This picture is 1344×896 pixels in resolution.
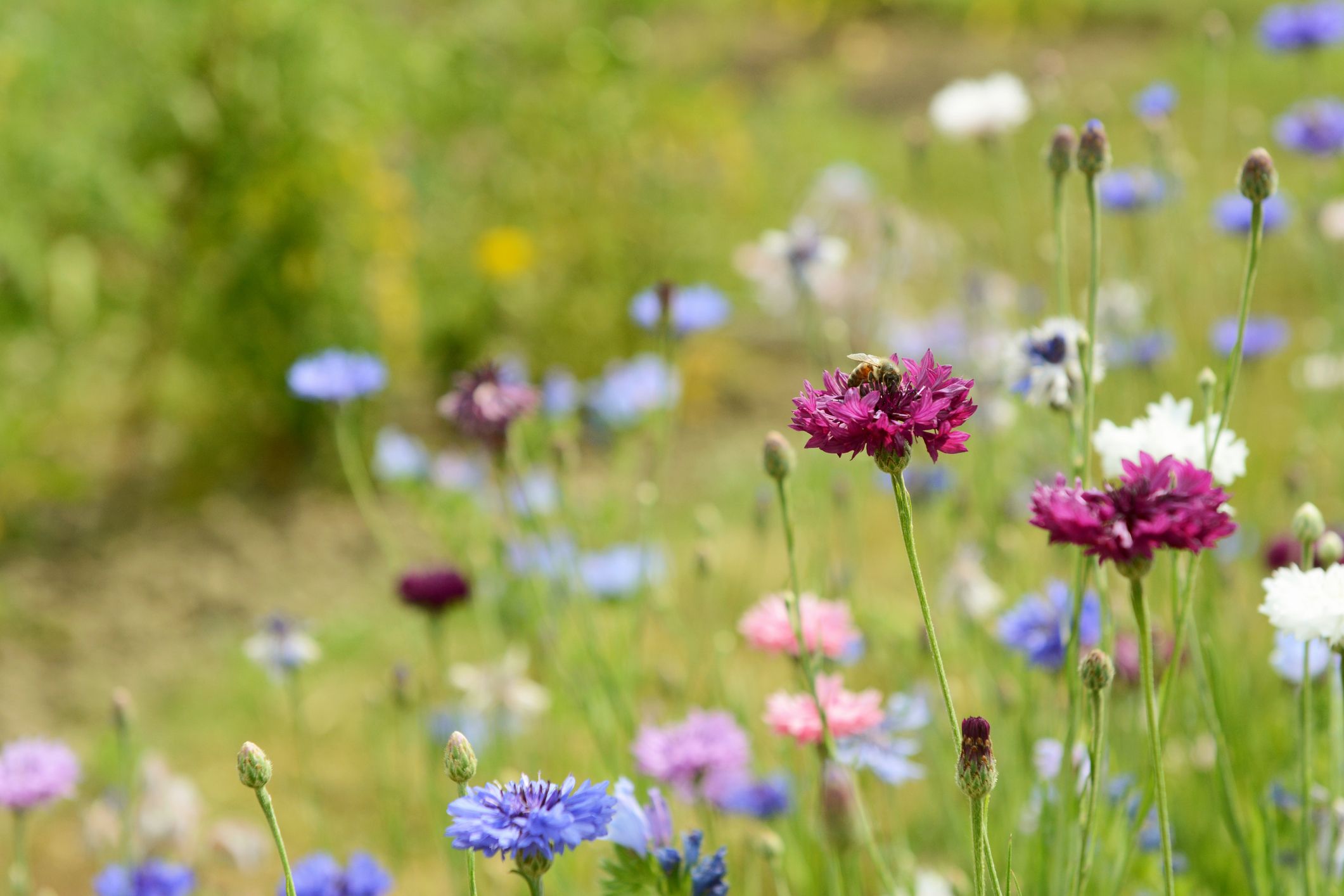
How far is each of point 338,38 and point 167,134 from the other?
54cm

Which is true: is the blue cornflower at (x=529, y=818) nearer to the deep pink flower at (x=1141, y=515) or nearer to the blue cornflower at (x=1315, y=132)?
the deep pink flower at (x=1141, y=515)

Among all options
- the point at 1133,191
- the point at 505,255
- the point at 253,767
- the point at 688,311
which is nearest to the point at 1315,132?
the point at 1133,191

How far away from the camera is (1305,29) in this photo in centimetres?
218

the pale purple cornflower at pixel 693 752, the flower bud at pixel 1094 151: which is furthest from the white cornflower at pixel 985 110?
the pale purple cornflower at pixel 693 752

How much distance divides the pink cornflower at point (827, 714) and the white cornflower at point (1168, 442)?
348mm

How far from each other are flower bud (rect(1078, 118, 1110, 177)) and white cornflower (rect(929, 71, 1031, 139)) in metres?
0.85

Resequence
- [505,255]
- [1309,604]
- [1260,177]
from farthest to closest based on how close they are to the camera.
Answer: [505,255]
[1260,177]
[1309,604]

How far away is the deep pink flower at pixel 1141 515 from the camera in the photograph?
796 millimetres

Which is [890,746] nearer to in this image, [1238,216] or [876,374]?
[876,374]

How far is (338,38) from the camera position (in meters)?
3.64

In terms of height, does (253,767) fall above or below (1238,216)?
below

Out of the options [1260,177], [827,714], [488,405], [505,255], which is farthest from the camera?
[505,255]

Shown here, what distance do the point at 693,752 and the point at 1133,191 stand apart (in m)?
1.48

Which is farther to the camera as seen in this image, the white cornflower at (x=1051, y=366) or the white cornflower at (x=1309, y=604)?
the white cornflower at (x=1051, y=366)
